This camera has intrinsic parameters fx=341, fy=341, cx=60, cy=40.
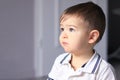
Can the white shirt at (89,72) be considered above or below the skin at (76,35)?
below

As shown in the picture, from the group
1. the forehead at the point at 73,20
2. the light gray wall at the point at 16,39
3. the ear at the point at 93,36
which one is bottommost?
the light gray wall at the point at 16,39

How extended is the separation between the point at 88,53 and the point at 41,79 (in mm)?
2010

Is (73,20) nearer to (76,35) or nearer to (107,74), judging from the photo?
(76,35)

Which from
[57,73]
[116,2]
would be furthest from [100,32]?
[116,2]

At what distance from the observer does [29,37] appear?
3.27 m

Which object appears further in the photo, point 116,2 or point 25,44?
point 116,2

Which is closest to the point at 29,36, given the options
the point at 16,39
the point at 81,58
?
the point at 16,39

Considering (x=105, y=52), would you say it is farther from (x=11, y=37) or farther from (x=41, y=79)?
(x=11, y=37)

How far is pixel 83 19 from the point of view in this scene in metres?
1.21

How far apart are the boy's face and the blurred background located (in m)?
1.95

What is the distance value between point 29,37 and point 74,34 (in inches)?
81.8

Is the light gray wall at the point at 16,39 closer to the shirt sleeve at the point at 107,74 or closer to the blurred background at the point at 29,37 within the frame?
the blurred background at the point at 29,37

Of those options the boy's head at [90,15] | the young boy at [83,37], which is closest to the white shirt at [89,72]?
the young boy at [83,37]

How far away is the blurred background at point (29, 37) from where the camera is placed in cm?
316
